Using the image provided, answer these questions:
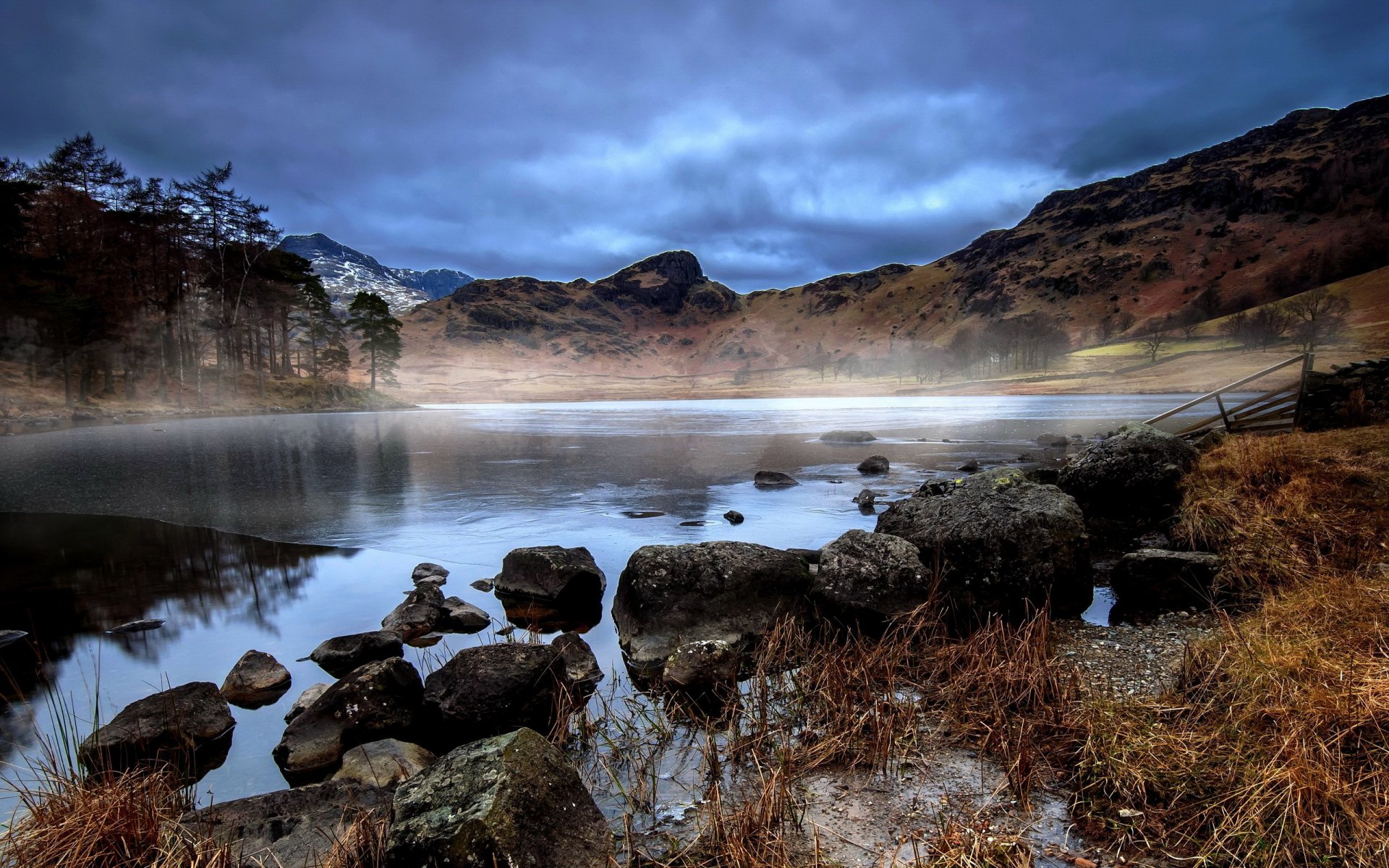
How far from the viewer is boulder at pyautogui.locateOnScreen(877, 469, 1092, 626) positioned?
305 inches

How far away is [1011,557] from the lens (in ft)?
25.5

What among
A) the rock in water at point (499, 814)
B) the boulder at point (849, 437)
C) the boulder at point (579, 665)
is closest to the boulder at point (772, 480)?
the boulder at point (579, 665)

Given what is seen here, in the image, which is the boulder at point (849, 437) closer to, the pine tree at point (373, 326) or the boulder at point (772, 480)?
the boulder at point (772, 480)

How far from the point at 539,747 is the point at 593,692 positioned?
2661mm

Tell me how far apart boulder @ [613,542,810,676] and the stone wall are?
13.7 metres

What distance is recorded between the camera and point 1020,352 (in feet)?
486

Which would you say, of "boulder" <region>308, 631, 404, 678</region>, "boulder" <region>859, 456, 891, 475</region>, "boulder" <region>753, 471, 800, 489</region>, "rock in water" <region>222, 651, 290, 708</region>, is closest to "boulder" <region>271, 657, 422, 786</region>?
"rock in water" <region>222, 651, 290, 708</region>

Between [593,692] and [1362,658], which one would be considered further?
[593,692]

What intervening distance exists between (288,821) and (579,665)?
3.26 metres

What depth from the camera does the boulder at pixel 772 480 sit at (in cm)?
2053

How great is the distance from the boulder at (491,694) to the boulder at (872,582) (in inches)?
134

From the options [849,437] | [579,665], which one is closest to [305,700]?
[579,665]

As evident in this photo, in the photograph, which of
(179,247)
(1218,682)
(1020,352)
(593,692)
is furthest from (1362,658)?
(1020,352)

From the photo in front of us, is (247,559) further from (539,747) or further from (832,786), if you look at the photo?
(832,786)
